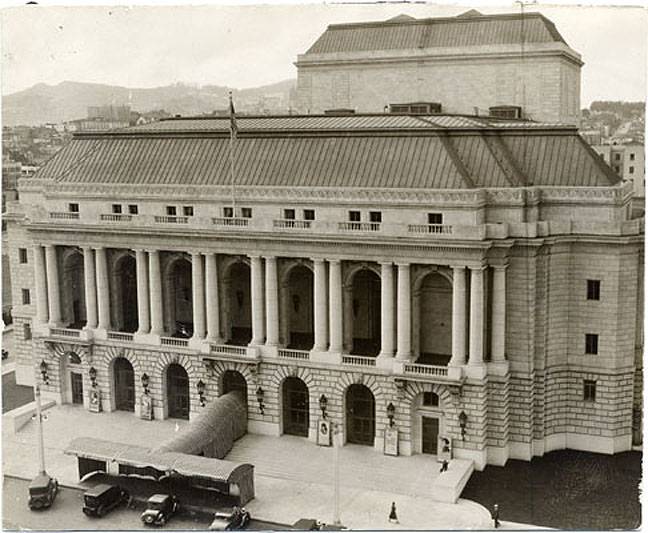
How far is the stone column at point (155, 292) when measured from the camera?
67125 mm

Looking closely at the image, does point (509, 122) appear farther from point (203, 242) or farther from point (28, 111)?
point (28, 111)

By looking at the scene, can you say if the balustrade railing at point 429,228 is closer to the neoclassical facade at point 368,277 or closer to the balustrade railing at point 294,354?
the neoclassical facade at point 368,277

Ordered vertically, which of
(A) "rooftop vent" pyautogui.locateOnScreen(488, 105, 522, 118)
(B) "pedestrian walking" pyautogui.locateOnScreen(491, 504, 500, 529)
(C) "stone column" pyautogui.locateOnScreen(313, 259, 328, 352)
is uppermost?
(A) "rooftop vent" pyautogui.locateOnScreen(488, 105, 522, 118)

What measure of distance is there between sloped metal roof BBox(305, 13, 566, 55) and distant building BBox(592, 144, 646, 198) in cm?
2571

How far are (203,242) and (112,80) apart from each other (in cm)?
1303

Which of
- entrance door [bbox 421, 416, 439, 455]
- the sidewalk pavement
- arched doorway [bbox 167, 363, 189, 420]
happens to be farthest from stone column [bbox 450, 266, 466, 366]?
arched doorway [bbox 167, 363, 189, 420]

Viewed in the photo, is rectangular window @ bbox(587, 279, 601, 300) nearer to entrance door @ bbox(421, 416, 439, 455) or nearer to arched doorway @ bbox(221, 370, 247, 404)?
entrance door @ bbox(421, 416, 439, 455)

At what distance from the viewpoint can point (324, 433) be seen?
207 ft

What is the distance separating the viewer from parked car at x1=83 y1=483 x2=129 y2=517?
52125 millimetres

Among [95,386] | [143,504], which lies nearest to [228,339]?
[95,386]

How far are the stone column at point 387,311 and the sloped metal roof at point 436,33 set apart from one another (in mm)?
27343

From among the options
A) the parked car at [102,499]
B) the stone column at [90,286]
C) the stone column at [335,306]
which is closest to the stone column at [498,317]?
the stone column at [335,306]

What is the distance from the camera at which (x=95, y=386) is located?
230 feet

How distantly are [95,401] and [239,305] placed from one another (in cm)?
1333
